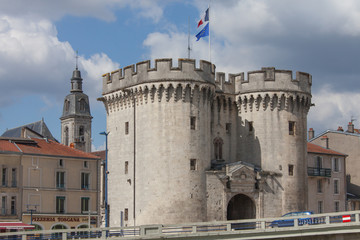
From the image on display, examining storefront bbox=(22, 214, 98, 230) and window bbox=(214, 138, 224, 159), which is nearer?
storefront bbox=(22, 214, 98, 230)

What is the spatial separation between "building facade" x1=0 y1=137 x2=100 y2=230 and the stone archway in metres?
12.9

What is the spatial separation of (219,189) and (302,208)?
31.9 ft

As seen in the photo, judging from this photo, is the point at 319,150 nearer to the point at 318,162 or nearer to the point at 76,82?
the point at 318,162

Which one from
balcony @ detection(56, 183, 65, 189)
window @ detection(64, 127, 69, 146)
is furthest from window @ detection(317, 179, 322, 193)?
window @ detection(64, 127, 69, 146)

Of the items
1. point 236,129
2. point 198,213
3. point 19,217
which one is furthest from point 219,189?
point 19,217

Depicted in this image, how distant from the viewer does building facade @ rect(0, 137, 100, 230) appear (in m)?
62.9

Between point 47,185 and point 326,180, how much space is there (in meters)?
30.9

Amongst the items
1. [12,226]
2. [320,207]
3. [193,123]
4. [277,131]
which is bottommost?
[12,226]

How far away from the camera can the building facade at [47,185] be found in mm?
62875

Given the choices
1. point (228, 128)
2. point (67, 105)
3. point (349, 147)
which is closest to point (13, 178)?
point (228, 128)

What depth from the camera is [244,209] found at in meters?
65.8

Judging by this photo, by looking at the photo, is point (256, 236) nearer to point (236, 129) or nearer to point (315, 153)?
point (236, 129)

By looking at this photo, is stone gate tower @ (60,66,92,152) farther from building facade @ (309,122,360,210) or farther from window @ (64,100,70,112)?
building facade @ (309,122,360,210)

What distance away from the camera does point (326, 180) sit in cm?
7762
